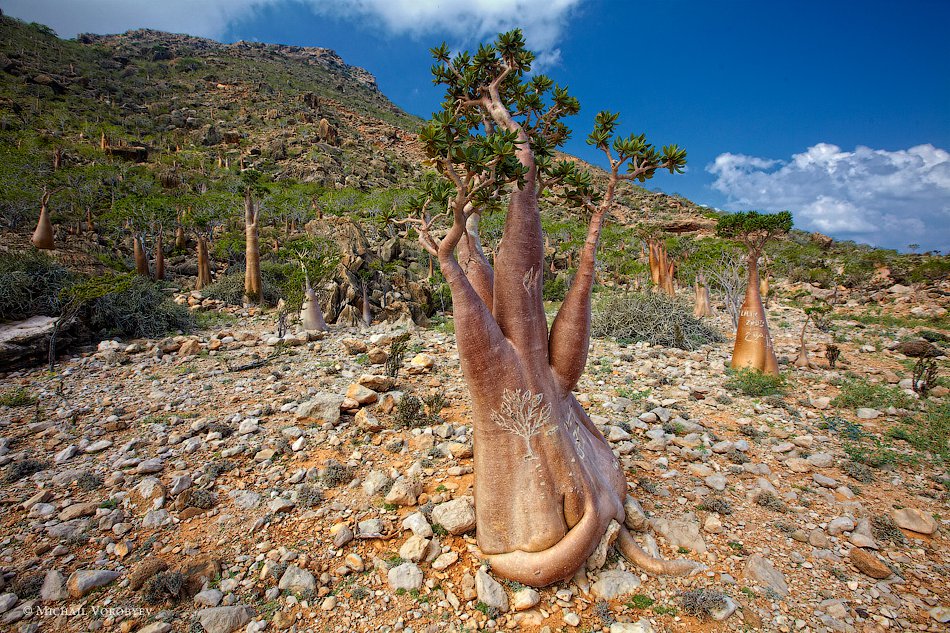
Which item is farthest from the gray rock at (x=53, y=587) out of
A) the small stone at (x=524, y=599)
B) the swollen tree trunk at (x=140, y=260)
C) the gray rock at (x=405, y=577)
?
the swollen tree trunk at (x=140, y=260)

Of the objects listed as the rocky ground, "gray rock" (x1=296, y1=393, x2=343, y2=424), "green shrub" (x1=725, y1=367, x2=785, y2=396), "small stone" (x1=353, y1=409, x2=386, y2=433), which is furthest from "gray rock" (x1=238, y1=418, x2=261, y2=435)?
"green shrub" (x1=725, y1=367, x2=785, y2=396)

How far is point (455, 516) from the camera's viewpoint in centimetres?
325

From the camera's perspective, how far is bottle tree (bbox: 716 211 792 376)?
7.04 meters

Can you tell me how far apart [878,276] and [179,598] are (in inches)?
1181

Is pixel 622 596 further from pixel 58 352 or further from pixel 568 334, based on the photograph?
pixel 58 352

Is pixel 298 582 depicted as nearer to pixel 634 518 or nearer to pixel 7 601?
pixel 7 601

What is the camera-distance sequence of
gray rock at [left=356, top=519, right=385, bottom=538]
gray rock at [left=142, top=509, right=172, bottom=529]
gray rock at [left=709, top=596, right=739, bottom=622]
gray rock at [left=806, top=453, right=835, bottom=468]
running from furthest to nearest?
gray rock at [left=806, top=453, right=835, bottom=468], gray rock at [left=142, top=509, right=172, bottom=529], gray rock at [left=356, top=519, right=385, bottom=538], gray rock at [left=709, top=596, right=739, bottom=622]

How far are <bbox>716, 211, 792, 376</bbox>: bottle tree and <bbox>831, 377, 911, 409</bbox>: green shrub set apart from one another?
3.79ft

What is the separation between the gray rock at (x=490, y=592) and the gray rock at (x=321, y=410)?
115 inches

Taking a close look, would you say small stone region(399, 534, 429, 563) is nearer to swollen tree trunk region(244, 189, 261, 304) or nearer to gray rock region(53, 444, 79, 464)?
gray rock region(53, 444, 79, 464)

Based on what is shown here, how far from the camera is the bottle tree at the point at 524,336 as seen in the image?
2.77m

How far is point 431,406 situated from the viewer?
5.14 m

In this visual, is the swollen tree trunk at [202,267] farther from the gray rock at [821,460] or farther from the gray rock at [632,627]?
the gray rock at [821,460]

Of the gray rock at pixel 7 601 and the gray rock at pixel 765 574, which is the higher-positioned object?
the gray rock at pixel 765 574
